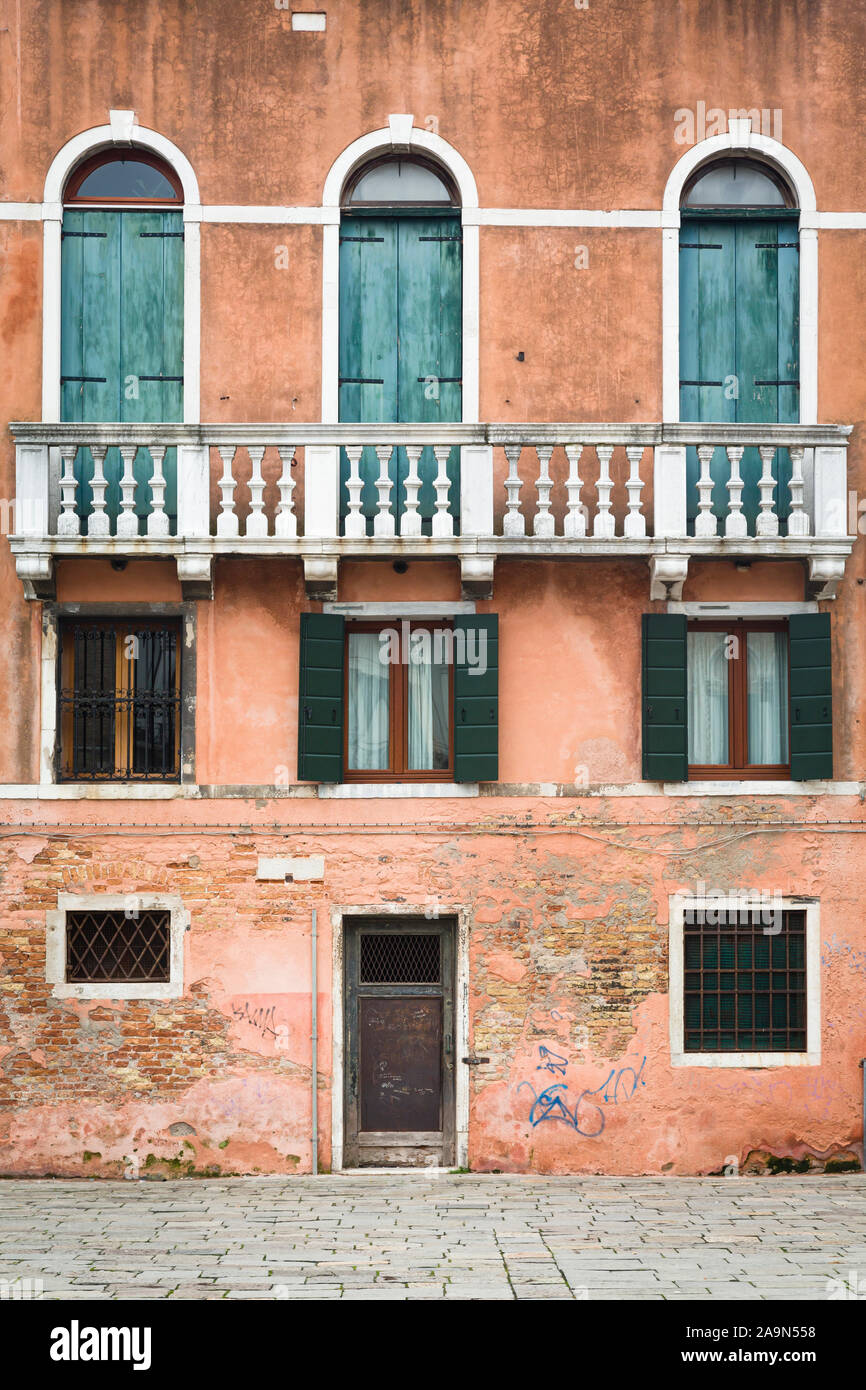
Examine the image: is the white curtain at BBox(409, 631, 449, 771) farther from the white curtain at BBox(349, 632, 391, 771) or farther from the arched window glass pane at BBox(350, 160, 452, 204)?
the arched window glass pane at BBox(350, 160, 452, 204)

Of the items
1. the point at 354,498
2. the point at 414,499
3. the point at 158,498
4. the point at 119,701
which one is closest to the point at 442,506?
the point at 414,499

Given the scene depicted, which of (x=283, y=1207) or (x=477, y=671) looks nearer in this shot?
(x=283, y=1207)

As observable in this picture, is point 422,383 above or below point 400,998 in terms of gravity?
above

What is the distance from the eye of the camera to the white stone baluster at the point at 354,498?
37.2ft

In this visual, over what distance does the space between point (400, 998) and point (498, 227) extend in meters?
6.90

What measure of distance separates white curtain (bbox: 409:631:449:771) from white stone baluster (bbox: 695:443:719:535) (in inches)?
99.1

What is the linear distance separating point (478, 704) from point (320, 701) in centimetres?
138

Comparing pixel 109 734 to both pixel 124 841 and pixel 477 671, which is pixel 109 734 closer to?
pixel 124 841

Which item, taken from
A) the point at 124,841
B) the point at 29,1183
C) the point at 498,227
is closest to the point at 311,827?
the point at 124,841

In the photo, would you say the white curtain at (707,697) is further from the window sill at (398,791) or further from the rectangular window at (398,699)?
the rectangular window at (398,699)

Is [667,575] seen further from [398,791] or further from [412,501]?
[398,791]

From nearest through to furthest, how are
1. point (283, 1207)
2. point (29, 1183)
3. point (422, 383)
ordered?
point (283, 1207) → point (29, 1183) → point (422, 383)

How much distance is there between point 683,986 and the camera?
1169 cm

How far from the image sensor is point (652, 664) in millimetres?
11703
